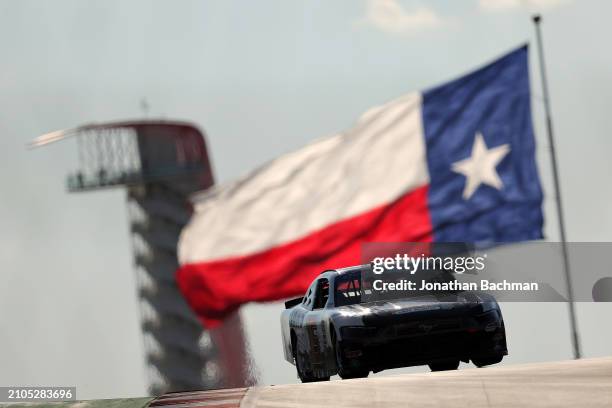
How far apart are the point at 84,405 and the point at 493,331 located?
18.0 feet

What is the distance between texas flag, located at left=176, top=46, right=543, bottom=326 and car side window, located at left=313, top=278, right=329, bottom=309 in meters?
13.0

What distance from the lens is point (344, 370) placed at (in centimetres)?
1580

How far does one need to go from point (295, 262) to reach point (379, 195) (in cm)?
243

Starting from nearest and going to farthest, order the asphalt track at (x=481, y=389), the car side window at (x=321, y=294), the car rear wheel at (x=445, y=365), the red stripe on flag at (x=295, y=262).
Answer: the asphalt track at (x=481, y=389) → the car side window at (x=321, y=294) → the car rear wheel at (x=445, y=365) → the red stripe on flag at (x=295, y=262)

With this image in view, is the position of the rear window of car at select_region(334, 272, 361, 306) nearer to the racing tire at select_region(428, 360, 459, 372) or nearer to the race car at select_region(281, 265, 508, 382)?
the race car at select_region(281, 265, 508, 382)

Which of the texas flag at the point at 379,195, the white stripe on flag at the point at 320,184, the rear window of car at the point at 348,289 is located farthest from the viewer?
the white stripe on flag at the point at 320,184

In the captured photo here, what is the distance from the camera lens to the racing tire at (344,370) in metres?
15.8

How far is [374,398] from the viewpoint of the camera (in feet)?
51.7

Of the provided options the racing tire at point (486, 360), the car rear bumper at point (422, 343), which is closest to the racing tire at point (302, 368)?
the car rear bumper at point (422, 343)

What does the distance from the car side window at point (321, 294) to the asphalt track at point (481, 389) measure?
106 cm

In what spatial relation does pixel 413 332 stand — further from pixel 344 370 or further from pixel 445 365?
pixel 445 365

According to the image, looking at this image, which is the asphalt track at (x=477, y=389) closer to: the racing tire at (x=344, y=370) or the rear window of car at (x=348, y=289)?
the racing tire at (x=344, y=370)

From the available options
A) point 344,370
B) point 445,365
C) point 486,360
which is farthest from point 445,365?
point 344,370

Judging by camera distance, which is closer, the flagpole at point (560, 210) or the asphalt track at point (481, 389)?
the asphalt track at point (481, 389)
